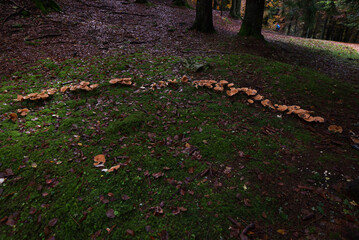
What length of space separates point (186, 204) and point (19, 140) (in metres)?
3.38

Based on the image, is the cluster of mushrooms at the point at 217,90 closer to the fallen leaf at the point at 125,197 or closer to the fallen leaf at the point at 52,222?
the fallen leaf at the point at 52,222

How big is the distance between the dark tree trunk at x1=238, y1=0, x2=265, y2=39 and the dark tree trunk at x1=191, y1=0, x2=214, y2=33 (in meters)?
2.36

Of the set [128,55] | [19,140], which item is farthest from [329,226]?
[128,55]

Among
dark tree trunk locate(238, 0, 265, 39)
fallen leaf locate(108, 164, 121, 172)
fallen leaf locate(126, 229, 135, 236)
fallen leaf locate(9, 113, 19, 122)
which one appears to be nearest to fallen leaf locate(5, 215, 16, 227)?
fallen leaf locate(108, 164, 121, 172)

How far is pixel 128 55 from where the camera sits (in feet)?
24.3

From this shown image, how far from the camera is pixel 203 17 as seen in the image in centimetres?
1094

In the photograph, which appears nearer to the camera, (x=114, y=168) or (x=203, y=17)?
(x=114, y=168)

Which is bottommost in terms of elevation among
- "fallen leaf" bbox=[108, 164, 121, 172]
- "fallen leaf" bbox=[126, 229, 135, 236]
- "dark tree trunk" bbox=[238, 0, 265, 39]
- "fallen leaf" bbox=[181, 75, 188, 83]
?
"fallen leaf" bbox=[126, 229, 135, 236]

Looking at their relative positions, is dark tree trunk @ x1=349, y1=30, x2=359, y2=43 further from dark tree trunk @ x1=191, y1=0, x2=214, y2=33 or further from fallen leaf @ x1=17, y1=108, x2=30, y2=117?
fallen leaf @ x1=17, y1=108, x2=30, y2=117

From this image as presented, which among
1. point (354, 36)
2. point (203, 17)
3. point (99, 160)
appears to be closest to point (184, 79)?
point (99, 160)

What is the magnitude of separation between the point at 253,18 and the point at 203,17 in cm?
310

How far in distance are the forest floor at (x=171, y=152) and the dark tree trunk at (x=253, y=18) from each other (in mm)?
3207

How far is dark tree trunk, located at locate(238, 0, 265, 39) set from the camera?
28.6 ft

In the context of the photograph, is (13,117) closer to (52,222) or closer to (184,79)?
(52,222)
